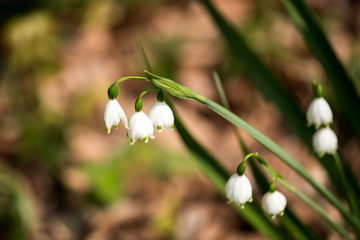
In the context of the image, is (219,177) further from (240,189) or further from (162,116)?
(162,116)

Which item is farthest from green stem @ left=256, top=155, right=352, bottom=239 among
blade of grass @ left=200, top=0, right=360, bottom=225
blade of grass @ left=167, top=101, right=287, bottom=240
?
blade of grass @ left=200, top=0, right=360, bottom=225

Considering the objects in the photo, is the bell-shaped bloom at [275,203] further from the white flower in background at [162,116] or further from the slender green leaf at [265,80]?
the slender green leaf at [265,80]

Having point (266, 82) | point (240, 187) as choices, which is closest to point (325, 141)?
point (240, 187)

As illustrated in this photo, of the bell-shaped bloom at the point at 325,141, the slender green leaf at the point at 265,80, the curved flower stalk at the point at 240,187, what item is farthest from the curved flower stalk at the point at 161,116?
the slender green leaf at the point at 265,80

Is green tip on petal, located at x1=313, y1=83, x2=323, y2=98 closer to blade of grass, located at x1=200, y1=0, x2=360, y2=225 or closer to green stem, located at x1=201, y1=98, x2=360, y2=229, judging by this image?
green stem, located at x1=201, y1=98, x2=360, y2=229

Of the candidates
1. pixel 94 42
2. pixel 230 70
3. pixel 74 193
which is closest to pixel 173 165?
pixel 74 193

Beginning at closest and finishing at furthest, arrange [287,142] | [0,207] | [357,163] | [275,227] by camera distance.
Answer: [275,227], [0,207], [357,163], [287,142]

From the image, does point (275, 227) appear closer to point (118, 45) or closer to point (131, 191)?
point (131, 191)
